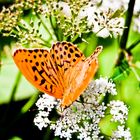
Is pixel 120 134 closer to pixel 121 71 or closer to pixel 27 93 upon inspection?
pixel 121 71

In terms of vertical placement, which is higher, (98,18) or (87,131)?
(98,18)

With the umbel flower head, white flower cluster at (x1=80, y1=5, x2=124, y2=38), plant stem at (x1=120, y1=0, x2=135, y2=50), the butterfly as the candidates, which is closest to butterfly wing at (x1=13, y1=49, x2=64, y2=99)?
the butterfly

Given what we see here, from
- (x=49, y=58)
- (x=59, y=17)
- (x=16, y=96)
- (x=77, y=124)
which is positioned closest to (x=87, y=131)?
(x=77, y=124)

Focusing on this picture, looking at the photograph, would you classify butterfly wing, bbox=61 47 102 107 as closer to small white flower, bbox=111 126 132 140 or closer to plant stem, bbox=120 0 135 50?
small white flower, bbox=111 126 132 140

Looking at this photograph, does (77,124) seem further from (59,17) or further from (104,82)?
(59,17)

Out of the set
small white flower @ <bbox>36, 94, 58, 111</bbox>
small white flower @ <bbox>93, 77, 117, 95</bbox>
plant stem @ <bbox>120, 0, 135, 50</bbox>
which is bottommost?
small white flower @ <bbox>36, 94, 58, 111</bbox>

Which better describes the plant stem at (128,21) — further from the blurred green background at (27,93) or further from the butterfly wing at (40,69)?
the butterfly wing at (40,69)
